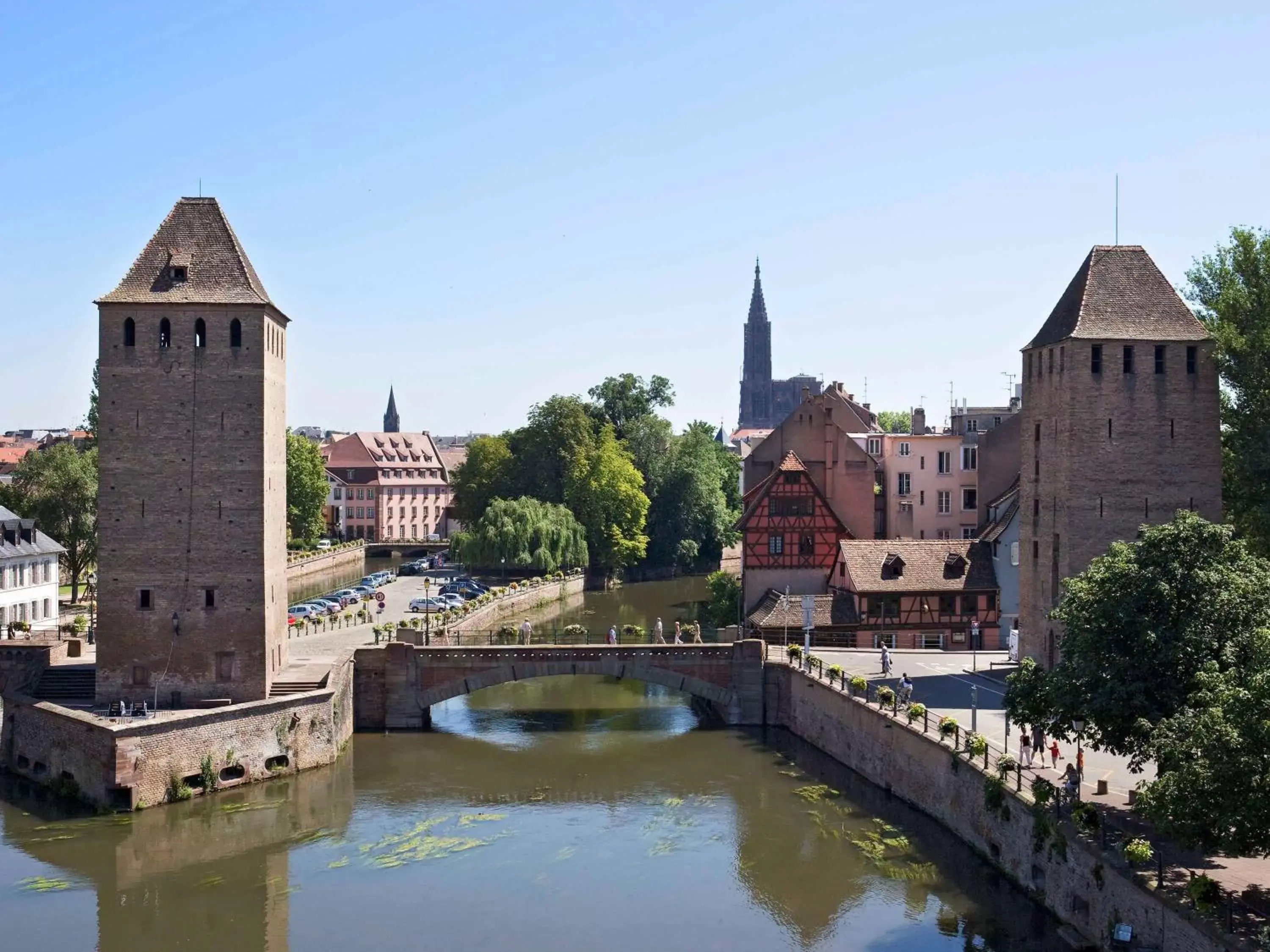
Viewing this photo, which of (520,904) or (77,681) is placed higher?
(77,681)

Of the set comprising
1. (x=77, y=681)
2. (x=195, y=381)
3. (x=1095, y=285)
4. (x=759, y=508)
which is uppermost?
(x=1095, y=285)

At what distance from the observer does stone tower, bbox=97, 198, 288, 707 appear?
42812mm

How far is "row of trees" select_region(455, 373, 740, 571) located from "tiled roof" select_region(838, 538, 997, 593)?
36.4 m

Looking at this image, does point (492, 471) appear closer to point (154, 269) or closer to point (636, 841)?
point (154, 269)

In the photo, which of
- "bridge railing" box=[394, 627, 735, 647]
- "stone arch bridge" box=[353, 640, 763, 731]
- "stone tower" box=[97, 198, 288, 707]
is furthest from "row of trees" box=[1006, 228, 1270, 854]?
"stone tower" box=[97, 198, 288, 707]

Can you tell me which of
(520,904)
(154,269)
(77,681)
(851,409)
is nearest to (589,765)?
(520,904)

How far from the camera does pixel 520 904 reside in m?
30.8

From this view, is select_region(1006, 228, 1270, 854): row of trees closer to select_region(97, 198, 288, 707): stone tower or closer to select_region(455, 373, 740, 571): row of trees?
select_region(97, 198, 288, 707): stone tower

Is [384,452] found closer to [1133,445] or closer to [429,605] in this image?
[429,605]

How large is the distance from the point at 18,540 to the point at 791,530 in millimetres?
32845

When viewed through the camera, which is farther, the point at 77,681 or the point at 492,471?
the point at 492,471

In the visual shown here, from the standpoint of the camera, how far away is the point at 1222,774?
22.7 meters

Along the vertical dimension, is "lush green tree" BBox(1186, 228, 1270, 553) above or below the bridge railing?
above

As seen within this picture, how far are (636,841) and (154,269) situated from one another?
23.0 m
